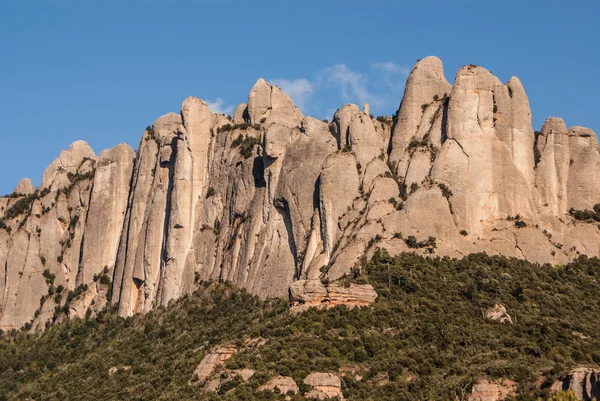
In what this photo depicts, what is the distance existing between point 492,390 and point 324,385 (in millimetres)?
9175

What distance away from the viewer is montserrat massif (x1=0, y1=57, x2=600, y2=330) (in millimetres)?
108125

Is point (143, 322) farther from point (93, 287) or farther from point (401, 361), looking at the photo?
point (401, 361)

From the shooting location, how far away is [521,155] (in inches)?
4412

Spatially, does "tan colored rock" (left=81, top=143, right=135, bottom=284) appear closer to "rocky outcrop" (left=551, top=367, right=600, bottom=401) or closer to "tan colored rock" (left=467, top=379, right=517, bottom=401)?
"tan colored rock" (left=467, top=379, right=517, bottom=401)

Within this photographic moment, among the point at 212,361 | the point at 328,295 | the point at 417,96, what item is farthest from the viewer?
the point at 417,96

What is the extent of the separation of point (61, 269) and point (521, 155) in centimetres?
4335

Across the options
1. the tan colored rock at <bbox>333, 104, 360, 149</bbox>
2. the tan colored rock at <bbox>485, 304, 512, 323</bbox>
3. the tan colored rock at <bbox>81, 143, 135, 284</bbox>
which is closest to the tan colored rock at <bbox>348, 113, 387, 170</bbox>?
the tan colored rock at <bbox>333, 104, 360, 149</bbox>

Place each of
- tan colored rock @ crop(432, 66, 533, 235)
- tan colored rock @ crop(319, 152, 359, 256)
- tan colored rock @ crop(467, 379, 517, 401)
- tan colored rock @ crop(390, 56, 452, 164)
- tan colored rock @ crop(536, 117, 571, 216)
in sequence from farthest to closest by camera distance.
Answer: tan colored rock @ crop(390, 56, 452, 164), tan colored rock @ crop(536, 117, 571, 216), tan colored rock @ crop(319, 152, 359, 256), tan colored rock @ crop(432, 66, 533, 235), tan colored rock @ crop(467, 379, 517, 401)

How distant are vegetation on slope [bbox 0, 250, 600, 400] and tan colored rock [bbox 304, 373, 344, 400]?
1.79 ft

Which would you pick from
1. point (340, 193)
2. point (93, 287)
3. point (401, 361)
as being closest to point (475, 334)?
point (401, 361)

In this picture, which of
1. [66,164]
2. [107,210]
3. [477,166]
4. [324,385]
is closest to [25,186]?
[66,164]

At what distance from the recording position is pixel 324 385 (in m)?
86.9

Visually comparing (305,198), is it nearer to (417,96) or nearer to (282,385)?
(417,96)

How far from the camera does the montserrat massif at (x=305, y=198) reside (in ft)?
355
